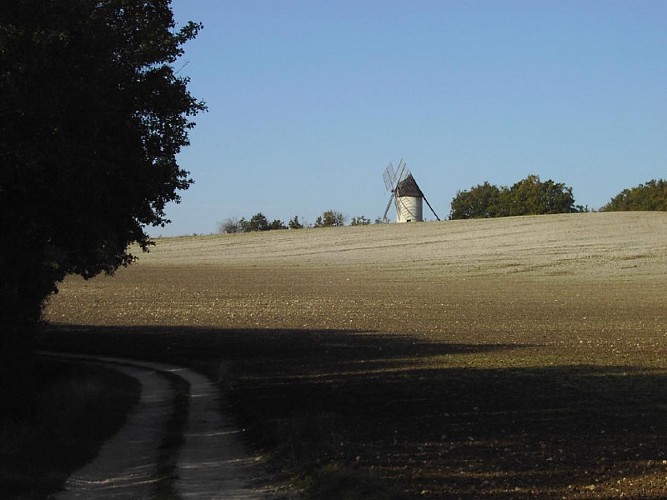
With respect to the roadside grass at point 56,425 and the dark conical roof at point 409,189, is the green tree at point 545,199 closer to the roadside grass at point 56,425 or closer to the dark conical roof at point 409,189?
the dark conical roof at point 409,189

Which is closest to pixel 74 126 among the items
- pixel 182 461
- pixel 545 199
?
pixel 182 461

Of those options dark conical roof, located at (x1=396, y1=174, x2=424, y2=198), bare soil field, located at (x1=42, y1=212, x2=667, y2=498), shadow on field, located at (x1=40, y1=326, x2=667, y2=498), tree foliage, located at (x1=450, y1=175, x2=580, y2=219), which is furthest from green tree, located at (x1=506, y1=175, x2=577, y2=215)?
shadow on field, located at (x1=40, y1=326, x2=667, y2=498)

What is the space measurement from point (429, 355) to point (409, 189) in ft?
400

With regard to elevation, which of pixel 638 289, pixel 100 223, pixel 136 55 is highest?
pixel 136 55

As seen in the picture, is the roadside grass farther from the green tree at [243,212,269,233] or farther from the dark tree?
the green tree at [243,212,269,233]

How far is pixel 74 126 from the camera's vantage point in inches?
751

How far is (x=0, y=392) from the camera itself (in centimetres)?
1758

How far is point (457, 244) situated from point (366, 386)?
78.0 m

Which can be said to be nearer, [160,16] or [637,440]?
[637,440]

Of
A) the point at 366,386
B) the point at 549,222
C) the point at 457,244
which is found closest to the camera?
the point at 366,386

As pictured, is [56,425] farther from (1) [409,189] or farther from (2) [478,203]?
(2) [478,203]

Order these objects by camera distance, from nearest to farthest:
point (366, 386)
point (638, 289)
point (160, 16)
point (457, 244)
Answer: point (366, 386)
point (160, 16)
point (638, 289)
point (457, 244)

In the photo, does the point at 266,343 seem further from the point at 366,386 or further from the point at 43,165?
the point at 43,165

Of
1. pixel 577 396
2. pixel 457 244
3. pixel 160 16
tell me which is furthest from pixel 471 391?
pixel 457 244
